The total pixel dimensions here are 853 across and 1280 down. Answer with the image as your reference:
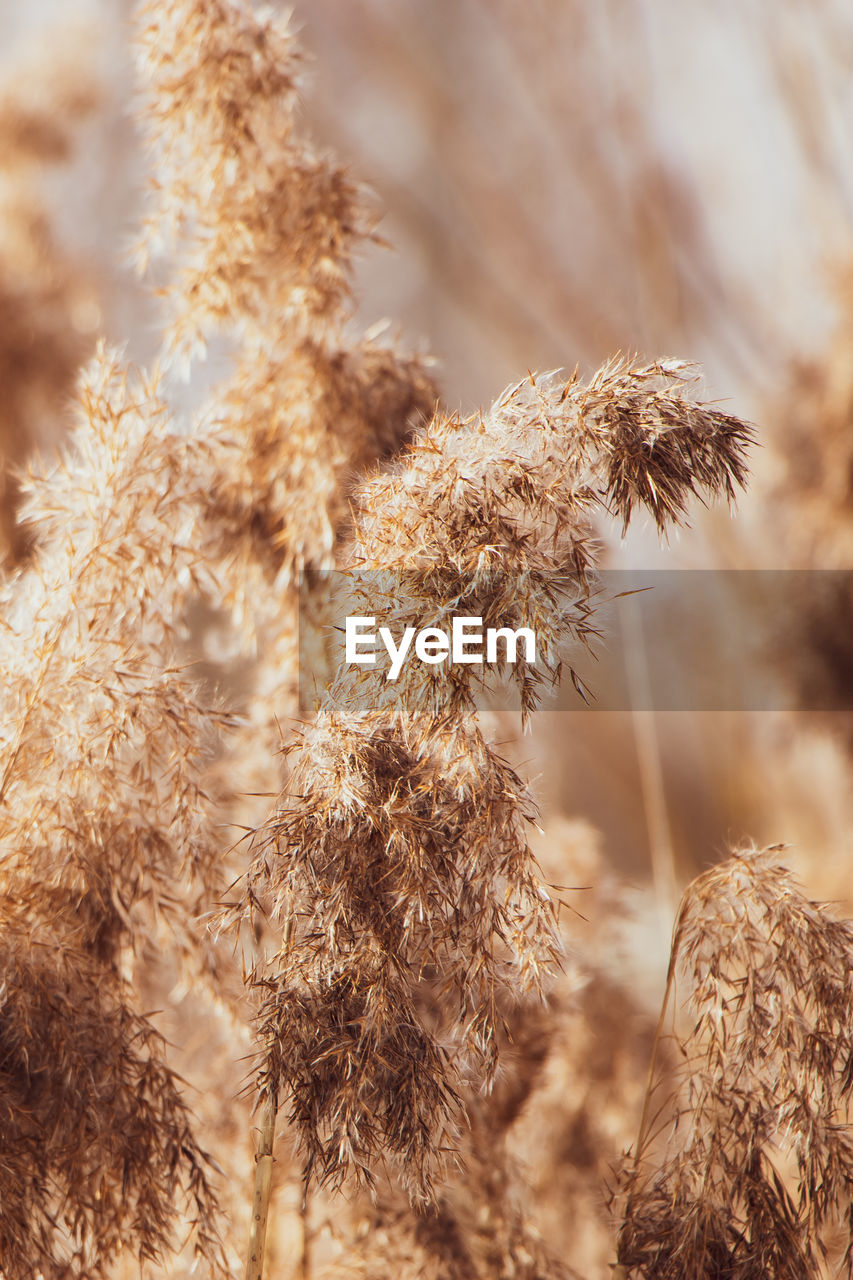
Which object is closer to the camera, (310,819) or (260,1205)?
(310,819)

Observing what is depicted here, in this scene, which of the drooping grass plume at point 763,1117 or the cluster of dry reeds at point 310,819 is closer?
the cluster of dry reeds at point 310,819

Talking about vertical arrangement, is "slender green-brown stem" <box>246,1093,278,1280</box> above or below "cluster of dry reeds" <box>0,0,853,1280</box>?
below

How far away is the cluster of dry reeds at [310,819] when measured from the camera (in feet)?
4.81

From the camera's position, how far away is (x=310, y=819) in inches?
58.7

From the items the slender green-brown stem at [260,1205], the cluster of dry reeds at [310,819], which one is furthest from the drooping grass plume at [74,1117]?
the slender green-brown stem at [260,1205]

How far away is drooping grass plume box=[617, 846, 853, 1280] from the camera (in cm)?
166

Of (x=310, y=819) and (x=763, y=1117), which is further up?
(x=310, y=819)

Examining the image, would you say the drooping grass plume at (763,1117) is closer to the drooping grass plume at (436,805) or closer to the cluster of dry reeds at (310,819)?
the cluster of dry reeds at (310,819)

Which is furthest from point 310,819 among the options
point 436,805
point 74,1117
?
point 74,1117

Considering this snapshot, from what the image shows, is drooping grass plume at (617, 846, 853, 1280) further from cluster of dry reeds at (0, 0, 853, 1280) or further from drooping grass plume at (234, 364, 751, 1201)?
drooping grass plume at (234, 364, 751, 1201)

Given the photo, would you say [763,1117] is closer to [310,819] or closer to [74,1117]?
[310,819]

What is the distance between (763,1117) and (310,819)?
0.98 meters

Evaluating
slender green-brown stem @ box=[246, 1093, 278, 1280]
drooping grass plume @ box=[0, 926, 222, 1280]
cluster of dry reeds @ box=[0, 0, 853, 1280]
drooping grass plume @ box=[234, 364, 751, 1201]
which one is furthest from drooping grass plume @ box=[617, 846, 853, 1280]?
drooping grass plume @ box=[0, 926, 222, 1280]

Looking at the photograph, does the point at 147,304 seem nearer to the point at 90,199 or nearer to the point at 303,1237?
the point at 90,199
